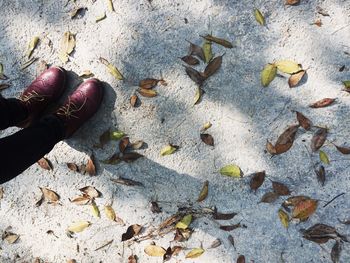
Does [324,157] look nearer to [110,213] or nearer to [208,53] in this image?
[208,53]

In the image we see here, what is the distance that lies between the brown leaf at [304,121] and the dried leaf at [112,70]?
1.02 meters

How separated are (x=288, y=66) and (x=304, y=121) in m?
0.31

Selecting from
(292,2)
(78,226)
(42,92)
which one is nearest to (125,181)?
(78,226)

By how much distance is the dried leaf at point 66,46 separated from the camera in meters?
2.57

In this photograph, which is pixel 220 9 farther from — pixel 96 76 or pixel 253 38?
pixel 96 76

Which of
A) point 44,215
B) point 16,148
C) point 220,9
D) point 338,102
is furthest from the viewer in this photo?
point 44,215

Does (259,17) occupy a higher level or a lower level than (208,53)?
higher

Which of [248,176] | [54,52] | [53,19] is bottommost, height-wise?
[248,176]

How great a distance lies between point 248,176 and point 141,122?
68 centimetres

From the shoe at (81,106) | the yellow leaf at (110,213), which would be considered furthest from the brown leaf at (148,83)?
the yellow leaf at (110,213)

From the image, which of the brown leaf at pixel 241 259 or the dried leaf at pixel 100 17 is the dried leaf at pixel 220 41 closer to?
the dried leaf at pixel 100 17

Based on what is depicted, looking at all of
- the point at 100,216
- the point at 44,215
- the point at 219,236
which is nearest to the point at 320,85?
the point at 219,236

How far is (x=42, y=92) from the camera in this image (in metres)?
2.52

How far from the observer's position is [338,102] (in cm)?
223
